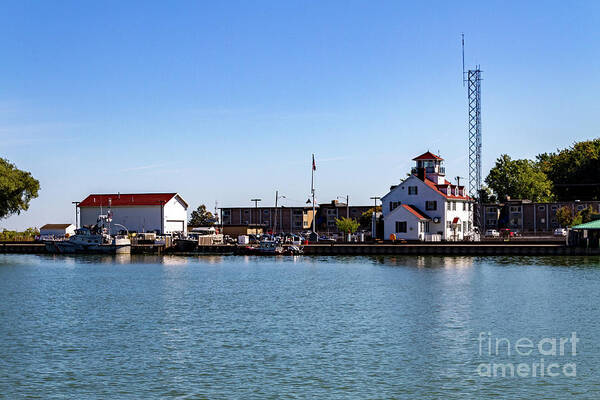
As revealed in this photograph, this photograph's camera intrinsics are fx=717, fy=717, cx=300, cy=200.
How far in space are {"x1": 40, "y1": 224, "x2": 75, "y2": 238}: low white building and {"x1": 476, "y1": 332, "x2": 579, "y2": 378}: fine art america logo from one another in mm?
127552

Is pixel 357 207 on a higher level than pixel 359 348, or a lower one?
higher

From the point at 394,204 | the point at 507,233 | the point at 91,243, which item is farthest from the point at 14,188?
the point at 507,233

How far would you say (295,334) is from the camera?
39.5 metres

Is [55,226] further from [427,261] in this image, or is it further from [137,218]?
[427,261]

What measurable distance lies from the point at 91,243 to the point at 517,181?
3722 inches

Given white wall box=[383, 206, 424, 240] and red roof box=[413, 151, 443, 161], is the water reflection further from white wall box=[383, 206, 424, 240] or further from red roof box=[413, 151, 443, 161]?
red roof box=[413, 151, 443, 161]

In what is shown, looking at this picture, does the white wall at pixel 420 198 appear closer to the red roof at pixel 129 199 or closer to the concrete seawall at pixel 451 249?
the concrete seawall at pixel 451 249

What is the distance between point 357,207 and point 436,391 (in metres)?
139

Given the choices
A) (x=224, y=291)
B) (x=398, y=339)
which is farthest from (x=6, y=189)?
(x=398, y=339)

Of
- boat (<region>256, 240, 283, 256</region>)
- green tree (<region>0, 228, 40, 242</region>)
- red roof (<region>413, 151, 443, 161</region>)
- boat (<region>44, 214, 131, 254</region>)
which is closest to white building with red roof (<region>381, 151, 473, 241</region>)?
red roof (<region>413, 151, 443, 161</region>)

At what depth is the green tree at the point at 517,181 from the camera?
162m

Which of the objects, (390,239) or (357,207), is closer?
(390,239)

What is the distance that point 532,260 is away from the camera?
9525 centimetres

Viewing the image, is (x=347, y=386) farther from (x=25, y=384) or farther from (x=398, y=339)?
(x=25, y=384)
